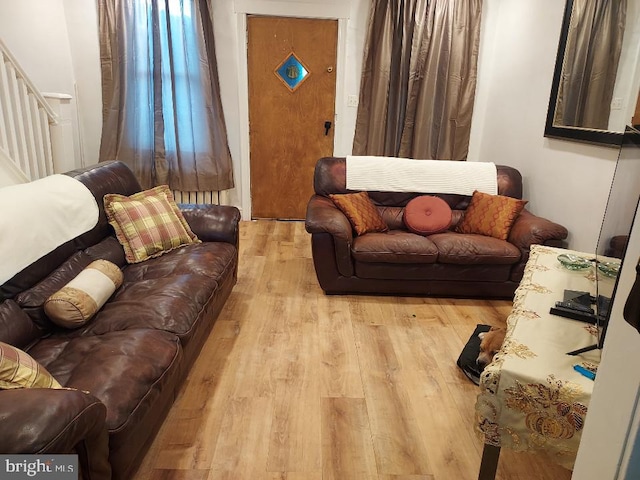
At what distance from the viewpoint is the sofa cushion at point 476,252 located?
298 centimetres

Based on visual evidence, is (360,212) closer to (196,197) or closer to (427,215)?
(427,215)

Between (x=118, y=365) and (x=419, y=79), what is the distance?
374 centimetres

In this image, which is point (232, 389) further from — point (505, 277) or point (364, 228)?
point (505, 277)

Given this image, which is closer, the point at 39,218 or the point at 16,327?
the point at 16,327

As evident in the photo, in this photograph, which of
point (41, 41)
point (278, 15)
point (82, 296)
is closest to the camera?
point (82, 296)

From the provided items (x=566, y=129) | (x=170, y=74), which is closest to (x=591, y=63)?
(x=566, y=129)

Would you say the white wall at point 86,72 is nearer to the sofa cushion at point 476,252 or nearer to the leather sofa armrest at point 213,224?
the leather sofa armrest at point 213,224

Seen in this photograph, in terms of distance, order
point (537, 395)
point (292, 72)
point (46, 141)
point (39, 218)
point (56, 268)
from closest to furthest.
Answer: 1. point (537, 395)
2. point (39, 218)
3. point (56, 268)
4. point (46, 141)
5. point (292, 72)

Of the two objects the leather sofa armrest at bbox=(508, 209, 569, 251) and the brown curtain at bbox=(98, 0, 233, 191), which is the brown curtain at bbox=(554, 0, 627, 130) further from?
the brown curtain at bbox=(98, 0, 233, 191)

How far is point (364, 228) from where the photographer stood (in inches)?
126

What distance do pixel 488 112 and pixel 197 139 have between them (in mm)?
2849

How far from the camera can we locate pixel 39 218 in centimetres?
203

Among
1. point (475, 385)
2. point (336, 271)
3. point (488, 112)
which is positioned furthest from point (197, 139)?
point (475, 385)

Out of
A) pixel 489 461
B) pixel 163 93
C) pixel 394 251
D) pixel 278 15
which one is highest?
pixel 278 15
